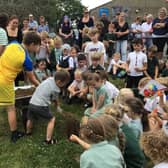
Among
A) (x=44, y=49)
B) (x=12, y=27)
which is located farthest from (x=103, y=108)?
(x=44, y=49)

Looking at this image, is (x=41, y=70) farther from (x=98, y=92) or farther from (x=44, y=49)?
(x=98, y=92)

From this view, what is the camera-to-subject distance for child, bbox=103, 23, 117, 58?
11.3m

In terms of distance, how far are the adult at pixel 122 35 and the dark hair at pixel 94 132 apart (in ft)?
26.1

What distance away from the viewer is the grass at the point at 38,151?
515 centimetres

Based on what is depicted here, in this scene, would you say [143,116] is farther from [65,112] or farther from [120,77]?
[120,77]

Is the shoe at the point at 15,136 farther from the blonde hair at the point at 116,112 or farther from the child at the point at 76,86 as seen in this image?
the blonde hair at the point at 116,112

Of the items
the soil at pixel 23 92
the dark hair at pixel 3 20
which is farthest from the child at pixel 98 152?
the dark hair at pixel 3 20

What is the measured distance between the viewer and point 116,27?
440 inches

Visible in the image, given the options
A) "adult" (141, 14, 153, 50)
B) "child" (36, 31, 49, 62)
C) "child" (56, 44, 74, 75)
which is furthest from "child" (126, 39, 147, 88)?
"adult" (141, 14, 153, 50)

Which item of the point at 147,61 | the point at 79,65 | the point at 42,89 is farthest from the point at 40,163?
the point at 147,61

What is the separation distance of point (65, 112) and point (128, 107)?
312 centimetres

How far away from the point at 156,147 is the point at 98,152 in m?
0.49

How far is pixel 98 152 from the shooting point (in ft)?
9.91

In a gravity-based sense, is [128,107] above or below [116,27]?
below
